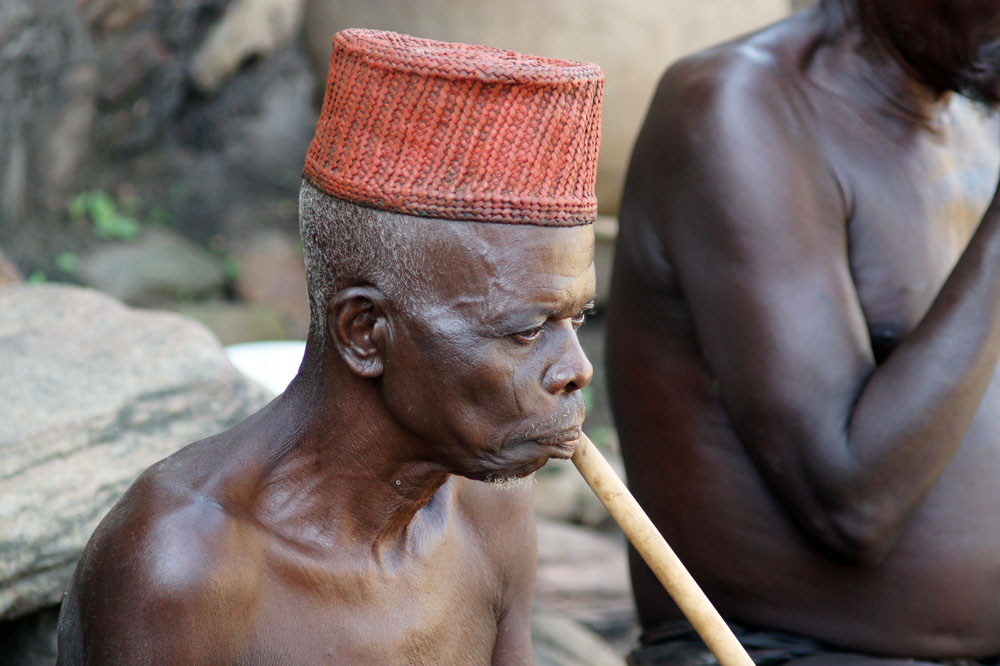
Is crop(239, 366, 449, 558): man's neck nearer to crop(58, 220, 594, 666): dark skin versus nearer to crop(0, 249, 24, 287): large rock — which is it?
crop(58, 220, 594, 666): dark skin

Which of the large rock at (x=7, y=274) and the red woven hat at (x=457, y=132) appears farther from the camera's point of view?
the large rock at (x=7, y=274)

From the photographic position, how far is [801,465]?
214 cm

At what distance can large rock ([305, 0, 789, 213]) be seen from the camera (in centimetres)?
490

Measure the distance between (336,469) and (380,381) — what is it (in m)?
0.16

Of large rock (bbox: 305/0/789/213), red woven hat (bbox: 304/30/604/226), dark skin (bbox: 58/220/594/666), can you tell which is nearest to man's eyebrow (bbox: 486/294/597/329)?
dark skin (bbox: 58/220/594/666)

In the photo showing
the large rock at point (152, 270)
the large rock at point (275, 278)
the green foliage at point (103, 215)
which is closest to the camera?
the large rock at point (152, 270)

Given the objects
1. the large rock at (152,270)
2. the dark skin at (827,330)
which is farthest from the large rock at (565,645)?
the large rock at (152,270)

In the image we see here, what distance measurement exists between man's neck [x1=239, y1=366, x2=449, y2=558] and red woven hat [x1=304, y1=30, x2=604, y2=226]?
0.96 feet

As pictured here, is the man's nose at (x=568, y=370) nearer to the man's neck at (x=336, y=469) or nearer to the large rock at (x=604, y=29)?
the man's neck at (x=336, y=469)

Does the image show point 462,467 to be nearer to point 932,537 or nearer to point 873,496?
point 873,496

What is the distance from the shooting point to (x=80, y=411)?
2420mm

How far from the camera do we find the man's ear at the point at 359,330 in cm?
156

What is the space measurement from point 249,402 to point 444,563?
96 centimetres

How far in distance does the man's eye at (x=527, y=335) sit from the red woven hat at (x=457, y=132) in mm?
139
